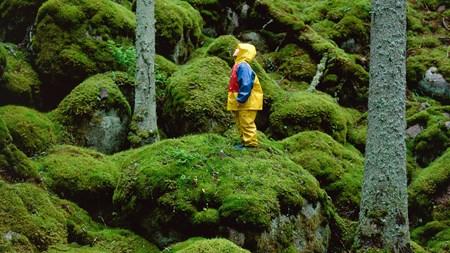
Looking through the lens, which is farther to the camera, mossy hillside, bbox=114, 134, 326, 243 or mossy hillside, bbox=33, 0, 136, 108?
mossy hillside, bbox=33, 0, 136, 108

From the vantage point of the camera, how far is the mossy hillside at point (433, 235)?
908 centimetres

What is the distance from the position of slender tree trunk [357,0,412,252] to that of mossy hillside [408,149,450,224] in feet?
8.31

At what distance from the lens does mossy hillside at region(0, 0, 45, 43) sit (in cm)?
1232

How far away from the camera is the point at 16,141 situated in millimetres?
9156

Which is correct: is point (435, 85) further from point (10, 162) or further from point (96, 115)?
point (10, 162)

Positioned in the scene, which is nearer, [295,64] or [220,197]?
[220,197]

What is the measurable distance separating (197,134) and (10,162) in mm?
4017

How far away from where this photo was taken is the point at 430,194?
1033 cm

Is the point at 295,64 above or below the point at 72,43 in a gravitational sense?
below

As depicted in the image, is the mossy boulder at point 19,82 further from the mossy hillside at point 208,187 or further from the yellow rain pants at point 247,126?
the yellow rain pants at point 247,126

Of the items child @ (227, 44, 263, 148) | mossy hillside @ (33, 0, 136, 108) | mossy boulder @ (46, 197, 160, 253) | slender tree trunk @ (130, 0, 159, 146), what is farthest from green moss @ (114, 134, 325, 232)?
mossy hillside @ (33, 0, 136, 108)

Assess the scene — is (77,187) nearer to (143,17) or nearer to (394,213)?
(143,17)

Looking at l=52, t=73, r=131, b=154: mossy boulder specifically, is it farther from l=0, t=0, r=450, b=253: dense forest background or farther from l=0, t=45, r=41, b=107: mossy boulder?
l=0, t=45, r=41, b=107: mossy boulder

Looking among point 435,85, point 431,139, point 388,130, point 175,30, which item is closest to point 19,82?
point 175,30
